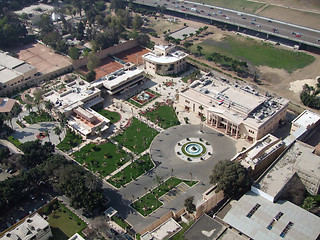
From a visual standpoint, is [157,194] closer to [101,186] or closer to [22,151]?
[101,186]

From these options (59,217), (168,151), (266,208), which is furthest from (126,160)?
(266,208)

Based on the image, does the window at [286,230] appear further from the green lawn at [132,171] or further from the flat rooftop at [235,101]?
the green lawn at [132,171]

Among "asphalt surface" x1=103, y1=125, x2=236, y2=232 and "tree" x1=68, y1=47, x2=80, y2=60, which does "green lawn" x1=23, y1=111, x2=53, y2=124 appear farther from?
"asphalt surface" x1=103, y1=125, x2=236, y2=232

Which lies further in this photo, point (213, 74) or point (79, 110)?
point (213, 74)

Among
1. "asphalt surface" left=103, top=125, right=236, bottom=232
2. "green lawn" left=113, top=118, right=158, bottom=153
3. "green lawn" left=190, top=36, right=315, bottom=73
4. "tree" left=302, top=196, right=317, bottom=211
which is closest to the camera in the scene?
"tree" left=302, top=196, right=317, bottom=211

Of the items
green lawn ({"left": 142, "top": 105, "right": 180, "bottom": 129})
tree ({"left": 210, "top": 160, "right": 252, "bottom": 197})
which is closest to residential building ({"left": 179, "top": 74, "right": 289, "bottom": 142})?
green lawn ({"left": 142, "top": 105, "right": 180, "bottom": 129})

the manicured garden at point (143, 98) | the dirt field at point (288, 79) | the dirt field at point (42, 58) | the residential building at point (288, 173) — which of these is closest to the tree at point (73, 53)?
the dirt field at point (42, 58)
